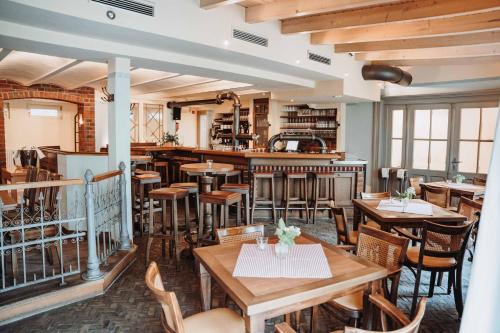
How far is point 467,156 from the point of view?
759 cm

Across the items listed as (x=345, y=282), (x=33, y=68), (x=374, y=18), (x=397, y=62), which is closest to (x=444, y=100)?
(x=397, y=62)

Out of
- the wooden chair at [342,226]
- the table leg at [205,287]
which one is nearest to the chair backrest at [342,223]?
the wooden chair at [342,226]

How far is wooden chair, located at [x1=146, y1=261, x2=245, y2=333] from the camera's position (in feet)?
5.03

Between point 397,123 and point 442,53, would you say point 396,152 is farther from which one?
point 442,53

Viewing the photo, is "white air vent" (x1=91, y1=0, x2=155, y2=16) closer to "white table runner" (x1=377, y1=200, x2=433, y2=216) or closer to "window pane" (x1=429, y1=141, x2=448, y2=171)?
"white table runner" (x1=377, y1=200, x2=433, y2=216)

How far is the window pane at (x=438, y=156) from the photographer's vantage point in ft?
26.0

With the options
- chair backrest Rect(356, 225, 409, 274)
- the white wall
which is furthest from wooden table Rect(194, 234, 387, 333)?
the white wall

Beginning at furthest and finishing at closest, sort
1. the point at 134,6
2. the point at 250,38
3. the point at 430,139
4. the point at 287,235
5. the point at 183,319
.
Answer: the point at 430,139 < the point at 250,38 < the point at 134,6 < the point at 287,235 < the point at 183,319

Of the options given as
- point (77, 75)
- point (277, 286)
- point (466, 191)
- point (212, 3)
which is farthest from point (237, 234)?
point (77, 75)

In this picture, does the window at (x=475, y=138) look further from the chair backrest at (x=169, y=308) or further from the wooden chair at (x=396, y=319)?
the chair backrest at (x=169, y=308)

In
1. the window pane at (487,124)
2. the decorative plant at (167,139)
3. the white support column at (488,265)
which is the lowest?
the white support column at (488,265)

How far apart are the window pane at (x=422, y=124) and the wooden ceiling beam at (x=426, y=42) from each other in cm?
321

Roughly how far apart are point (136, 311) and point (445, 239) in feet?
9.05

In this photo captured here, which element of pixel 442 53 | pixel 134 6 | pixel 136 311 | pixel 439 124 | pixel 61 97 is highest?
pixel 442 53
